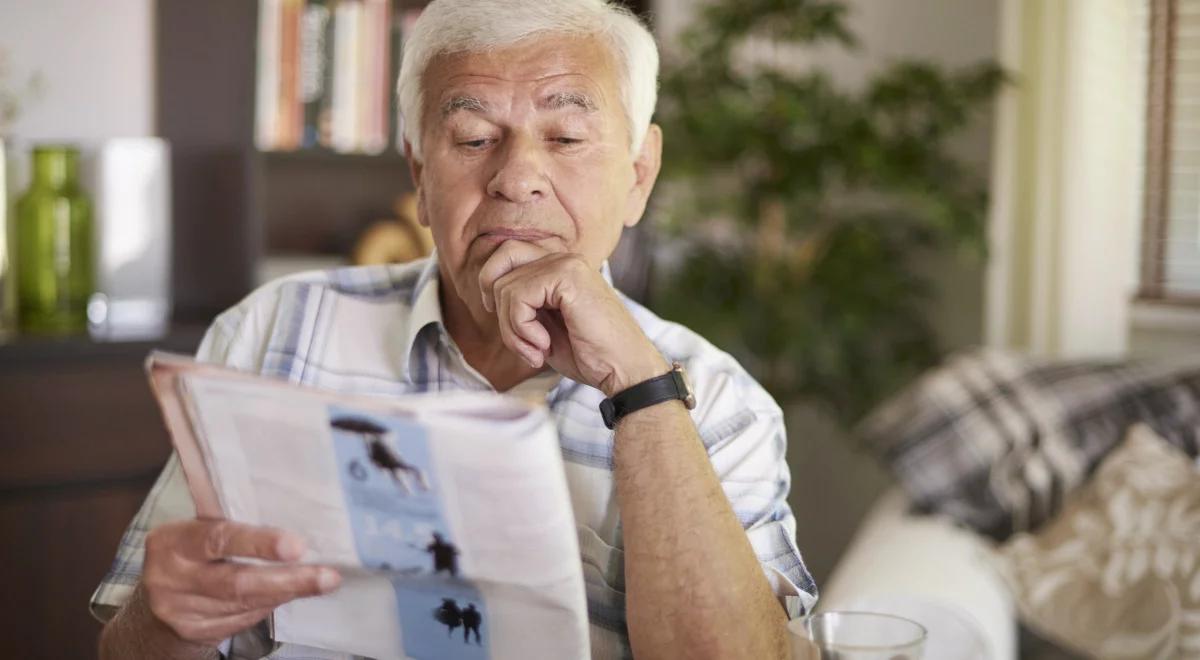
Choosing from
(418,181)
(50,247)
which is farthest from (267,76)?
(418,181)

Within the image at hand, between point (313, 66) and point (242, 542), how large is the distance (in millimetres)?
1791

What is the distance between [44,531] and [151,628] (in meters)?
1.12

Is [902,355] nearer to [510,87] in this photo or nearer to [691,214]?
[691,214]

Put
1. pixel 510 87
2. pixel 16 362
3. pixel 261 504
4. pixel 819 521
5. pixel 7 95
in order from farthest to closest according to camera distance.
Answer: pixel 819 521 → pixel 7 95 → pixel 16 362 → pixel 510 87 → pixel 261 504

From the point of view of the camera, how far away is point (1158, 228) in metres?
2.73

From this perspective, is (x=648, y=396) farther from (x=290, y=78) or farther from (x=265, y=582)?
(x=290, y=78)

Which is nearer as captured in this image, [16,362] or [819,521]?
[16,362]

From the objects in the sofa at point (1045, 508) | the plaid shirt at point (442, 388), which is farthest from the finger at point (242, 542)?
the sofa at point (1045, 508)

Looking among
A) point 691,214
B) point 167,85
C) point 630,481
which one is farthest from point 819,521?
point 630,481

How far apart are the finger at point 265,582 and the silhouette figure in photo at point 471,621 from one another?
10 centimetres

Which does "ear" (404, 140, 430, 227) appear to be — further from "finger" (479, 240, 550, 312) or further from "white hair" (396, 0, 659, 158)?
"finger" (479, 240, 550, 312)

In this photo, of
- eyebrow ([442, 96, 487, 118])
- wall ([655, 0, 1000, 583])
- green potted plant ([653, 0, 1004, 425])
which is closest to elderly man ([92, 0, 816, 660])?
eyebrow ([442, 96, 487, 118])

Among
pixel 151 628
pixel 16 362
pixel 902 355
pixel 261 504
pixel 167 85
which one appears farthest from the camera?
pixel 902 355

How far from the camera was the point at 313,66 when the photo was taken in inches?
101
